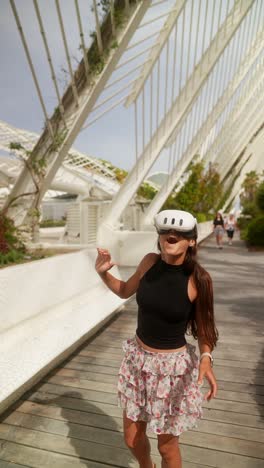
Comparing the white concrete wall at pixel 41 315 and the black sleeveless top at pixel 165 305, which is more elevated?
the black sleeveless top at pixel 165 305

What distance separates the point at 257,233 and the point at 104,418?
44.1ft

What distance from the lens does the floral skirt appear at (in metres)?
1.75

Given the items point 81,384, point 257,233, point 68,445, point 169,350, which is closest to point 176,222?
point 169,350

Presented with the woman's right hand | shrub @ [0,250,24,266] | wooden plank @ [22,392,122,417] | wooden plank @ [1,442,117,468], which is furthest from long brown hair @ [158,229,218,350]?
shrub @ [0,250,24,266]

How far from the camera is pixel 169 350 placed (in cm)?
182

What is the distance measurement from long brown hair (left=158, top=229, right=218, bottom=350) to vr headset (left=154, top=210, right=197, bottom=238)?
64mm

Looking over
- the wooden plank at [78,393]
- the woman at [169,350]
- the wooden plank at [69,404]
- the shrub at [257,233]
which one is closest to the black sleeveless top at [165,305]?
the woman at [169,350]

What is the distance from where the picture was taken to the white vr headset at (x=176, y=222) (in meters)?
1.73

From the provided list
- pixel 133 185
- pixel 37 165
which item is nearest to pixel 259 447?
pixel 37 165

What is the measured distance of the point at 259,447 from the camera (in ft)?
7.80

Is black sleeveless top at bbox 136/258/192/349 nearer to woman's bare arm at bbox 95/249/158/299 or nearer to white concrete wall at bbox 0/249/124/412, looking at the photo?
woman's bare arm at bbox 95/249/158/299

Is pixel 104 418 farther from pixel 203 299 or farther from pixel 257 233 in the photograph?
pixel 257 233

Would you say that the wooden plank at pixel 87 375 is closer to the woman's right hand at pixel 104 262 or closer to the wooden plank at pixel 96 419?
the wooden plank at pixel 96 419

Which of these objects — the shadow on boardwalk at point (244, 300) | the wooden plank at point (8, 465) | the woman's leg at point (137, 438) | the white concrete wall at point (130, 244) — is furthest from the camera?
the white concrete wall at point (130, 244)
